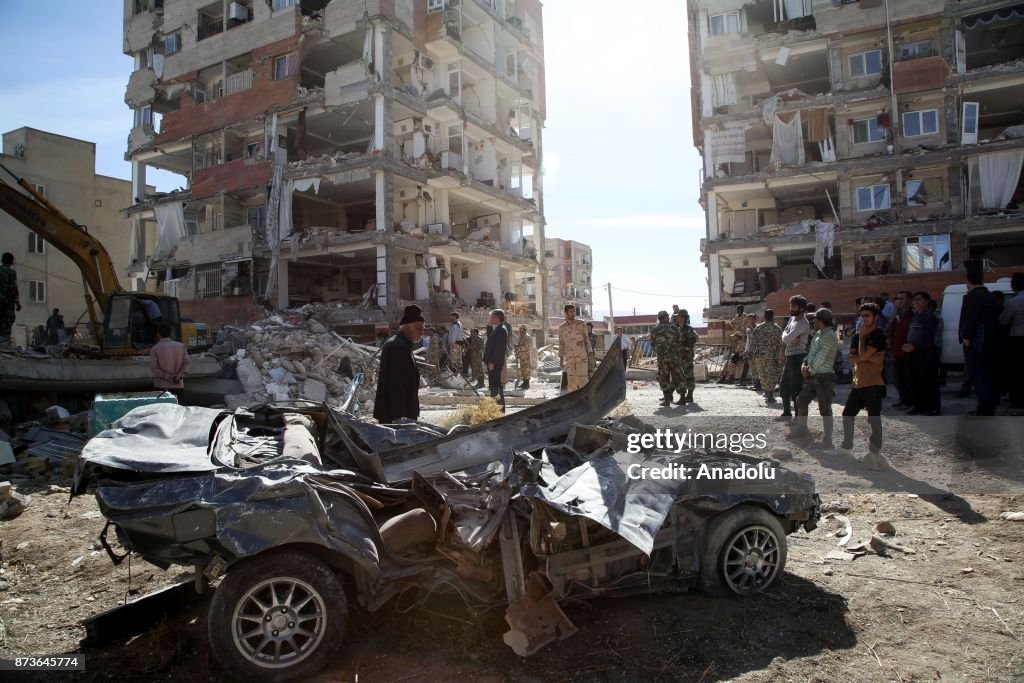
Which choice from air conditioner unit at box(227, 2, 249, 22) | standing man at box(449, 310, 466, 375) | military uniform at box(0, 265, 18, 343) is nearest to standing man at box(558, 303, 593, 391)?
standing man at box(449, 310, 466, 375)

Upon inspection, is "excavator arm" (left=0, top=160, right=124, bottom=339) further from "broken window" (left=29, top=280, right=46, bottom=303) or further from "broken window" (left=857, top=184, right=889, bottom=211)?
"broken window" (left=857, top=184, right=889, bottom=211)

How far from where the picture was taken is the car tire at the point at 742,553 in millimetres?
3371

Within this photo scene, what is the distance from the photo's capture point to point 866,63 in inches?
1048

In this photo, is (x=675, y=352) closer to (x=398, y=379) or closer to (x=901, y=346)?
(x=901, y=346)

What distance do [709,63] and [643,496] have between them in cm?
2994

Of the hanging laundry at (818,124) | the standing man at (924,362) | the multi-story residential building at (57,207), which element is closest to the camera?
the standing man at (924,362)

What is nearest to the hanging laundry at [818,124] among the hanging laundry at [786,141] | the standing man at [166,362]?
the hanging laundry at [786,141]

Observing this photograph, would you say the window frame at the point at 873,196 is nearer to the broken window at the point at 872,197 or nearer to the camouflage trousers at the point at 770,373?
the broken window at the point at 872,197

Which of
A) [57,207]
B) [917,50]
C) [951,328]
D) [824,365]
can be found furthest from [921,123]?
[57,207]

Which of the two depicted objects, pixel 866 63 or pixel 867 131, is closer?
pixel 867 131

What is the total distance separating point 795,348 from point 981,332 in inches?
76.2

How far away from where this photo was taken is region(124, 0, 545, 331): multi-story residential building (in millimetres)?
25953

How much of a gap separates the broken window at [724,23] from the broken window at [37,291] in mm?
39229

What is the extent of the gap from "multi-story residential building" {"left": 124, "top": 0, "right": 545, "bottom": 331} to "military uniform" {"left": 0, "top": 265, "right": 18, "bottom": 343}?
13348 millimetres
